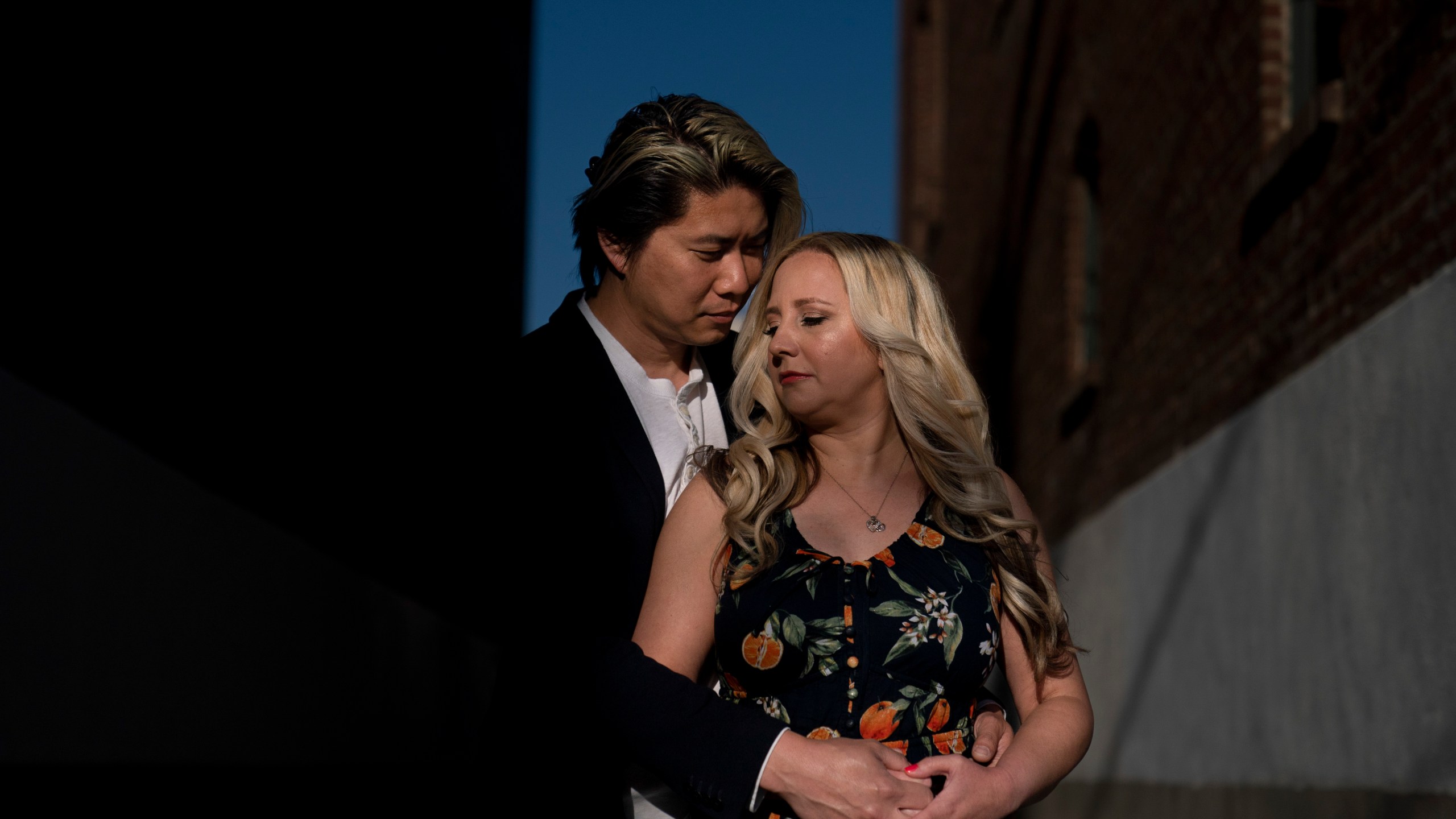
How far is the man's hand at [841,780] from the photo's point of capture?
2.12 metres

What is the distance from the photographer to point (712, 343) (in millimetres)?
2926

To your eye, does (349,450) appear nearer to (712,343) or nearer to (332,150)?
(332,150)

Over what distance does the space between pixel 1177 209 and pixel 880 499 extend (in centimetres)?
522

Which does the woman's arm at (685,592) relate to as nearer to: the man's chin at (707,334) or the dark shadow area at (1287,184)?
the man's chin at (707,334)

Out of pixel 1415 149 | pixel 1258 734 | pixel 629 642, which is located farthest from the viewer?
pixel 1258 734

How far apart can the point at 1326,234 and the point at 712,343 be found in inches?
125

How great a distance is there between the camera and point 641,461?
8.48 ft

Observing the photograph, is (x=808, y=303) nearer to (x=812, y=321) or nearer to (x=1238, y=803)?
(x=812, y=321)

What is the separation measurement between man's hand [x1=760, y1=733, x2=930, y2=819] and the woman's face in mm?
631

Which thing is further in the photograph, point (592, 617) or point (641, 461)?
point (641, 461)

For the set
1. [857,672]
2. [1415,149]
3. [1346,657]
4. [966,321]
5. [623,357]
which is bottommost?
[966,321]

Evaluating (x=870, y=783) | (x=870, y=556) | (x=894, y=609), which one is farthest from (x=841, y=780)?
(x=870, y=556)

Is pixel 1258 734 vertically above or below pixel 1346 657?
below

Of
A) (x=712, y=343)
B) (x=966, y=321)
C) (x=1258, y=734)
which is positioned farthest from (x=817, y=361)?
(x=966, y=321)
